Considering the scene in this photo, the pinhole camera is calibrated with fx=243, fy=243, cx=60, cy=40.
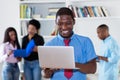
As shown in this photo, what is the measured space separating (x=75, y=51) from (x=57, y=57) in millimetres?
135

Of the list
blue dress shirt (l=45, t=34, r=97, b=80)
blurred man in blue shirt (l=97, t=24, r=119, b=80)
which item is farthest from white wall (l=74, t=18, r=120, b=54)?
blue dress shirt (l=45, t=34, r=97, b=80)

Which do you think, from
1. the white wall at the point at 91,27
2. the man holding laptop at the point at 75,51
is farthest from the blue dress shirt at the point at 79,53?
the white wall at the point at 91,27

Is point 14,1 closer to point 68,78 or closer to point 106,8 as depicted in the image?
point 106,8

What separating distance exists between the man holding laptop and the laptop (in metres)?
0.04

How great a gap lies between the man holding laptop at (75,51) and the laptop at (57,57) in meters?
0.04

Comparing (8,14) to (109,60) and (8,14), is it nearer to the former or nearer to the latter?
(8,14)

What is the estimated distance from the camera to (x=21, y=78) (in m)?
4.43

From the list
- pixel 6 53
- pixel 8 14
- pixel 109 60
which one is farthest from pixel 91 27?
pixel 6 53

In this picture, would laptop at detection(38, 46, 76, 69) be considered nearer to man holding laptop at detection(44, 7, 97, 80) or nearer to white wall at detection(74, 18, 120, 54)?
man holding laptop at detection(44, 7, 97, 80)

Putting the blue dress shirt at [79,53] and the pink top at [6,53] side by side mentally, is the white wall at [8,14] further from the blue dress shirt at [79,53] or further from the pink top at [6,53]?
the blue dress shirt at [79,53]

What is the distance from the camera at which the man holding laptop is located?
5.56 feet

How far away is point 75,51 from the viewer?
172 centimetres

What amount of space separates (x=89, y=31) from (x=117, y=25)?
0.53 m

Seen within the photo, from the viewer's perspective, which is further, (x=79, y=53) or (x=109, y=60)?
(x=109, y=60)
